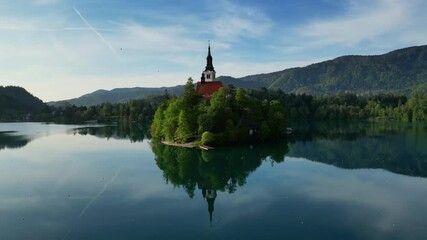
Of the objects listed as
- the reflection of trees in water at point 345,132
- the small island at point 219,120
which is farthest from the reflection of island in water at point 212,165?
the reflection of trees in water at point 345,132

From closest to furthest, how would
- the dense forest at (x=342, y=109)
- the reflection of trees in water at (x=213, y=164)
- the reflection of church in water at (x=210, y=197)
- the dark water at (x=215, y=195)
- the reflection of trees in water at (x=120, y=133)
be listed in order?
1. the dark water at (x=215, y=195)
2. the reflection of church in water at (x=210, y=197)
3. the reflection of trees in water at (x=213, y=164)
4. the reflection of trees in water at (x=120, y=133)
5. the dense forest at (x=342, y=109)

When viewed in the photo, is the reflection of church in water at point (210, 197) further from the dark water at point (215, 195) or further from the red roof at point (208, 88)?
the red roof at point (208, 88)

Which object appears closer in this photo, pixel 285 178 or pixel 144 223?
pixel 144 223

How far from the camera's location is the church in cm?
9744

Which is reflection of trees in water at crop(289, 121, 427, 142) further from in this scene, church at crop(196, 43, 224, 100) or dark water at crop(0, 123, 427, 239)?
dark water at crop(0, 123, 427, 239)

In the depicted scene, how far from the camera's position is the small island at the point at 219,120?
72250 mm

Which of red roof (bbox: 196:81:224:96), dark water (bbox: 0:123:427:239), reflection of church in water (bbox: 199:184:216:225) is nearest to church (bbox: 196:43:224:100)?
red roof (bbox: 196:81:224:96)

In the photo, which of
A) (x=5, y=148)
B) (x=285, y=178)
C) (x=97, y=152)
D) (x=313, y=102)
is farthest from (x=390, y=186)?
(x=313, y=102)

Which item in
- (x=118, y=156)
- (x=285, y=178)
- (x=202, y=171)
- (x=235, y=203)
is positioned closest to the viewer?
(x=235, y=203)

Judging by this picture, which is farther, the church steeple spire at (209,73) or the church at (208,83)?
the church steeple spire at (209,73)

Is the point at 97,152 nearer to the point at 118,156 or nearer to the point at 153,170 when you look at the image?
the point at 118,156

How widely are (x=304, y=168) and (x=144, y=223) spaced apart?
30004mm

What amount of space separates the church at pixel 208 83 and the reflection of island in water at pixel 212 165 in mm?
25762

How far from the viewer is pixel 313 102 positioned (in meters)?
188
